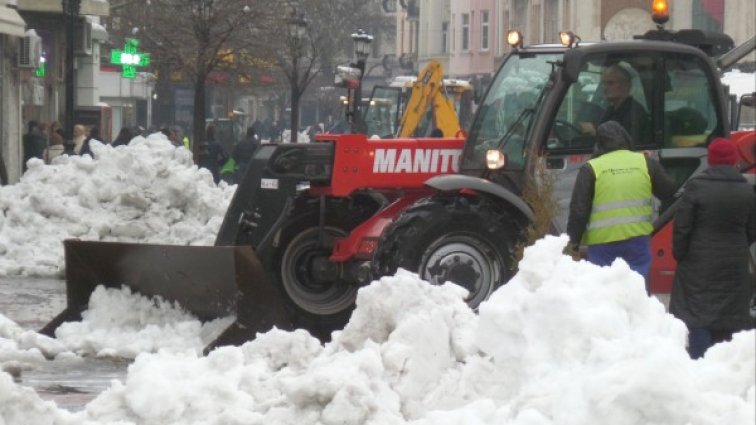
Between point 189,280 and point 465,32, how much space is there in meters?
73.5

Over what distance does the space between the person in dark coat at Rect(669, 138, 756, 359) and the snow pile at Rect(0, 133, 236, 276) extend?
10.2 metres

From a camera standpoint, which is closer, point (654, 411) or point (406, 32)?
point (654, 411)

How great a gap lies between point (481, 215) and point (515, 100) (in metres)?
1.11

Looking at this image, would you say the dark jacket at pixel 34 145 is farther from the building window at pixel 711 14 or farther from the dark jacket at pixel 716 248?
the building window at pixel 711 14

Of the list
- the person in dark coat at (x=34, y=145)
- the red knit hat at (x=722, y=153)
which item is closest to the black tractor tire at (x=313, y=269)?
the red knit hat at (x=722, y=153)

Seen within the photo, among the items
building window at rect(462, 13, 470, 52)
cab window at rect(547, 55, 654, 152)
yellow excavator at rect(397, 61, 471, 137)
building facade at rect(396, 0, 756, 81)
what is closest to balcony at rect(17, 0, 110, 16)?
yellow excavator at rect(397, 61, 471, 137)

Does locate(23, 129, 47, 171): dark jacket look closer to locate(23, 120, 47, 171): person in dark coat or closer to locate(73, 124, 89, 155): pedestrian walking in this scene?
locate(23, 120, 47, 171): person in dark coat

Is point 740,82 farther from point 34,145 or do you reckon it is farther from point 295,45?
point 295,45

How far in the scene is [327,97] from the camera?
265 ft

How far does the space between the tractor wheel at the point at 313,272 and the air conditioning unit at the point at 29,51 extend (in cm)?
2192

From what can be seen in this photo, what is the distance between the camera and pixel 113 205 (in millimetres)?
20625

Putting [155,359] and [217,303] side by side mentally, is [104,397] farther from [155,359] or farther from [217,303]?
[217,303]

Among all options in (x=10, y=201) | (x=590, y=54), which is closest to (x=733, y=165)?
(x=590, y=54)

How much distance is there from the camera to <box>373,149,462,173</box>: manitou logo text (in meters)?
14.1
